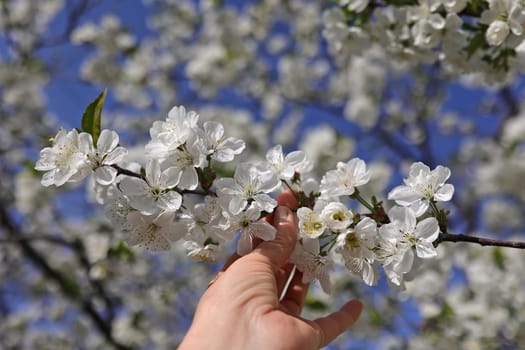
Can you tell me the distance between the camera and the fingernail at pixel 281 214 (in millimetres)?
1194

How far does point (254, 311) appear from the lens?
41.5 inches

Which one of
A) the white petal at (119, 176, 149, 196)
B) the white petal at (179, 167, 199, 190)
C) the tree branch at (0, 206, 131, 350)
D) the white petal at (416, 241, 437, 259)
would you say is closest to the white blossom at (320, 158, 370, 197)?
the white petal at (416, 241, 437, 259)

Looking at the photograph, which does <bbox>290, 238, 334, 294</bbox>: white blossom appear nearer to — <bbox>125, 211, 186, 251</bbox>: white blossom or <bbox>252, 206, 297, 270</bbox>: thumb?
<bbox>252, 206, 297, 270</bbox>: thumb

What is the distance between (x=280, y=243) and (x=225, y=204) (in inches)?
6.5

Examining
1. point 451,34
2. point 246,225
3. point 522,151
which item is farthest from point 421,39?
point 522,151

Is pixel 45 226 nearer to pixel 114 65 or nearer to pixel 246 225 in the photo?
pixel 114 65

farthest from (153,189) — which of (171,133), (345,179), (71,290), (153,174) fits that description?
(71,290)

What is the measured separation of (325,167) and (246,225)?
12.3ft

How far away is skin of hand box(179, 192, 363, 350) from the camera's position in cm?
101

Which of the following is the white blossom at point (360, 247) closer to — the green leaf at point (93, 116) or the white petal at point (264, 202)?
the white petal at point (264, 202)

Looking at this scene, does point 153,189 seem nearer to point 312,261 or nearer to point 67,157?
point 67,157

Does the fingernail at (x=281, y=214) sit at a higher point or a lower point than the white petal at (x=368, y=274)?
higher

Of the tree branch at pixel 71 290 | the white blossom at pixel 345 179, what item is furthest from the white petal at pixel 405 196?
the tree branch at pixel 71 290

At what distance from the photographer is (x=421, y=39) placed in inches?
65.8
